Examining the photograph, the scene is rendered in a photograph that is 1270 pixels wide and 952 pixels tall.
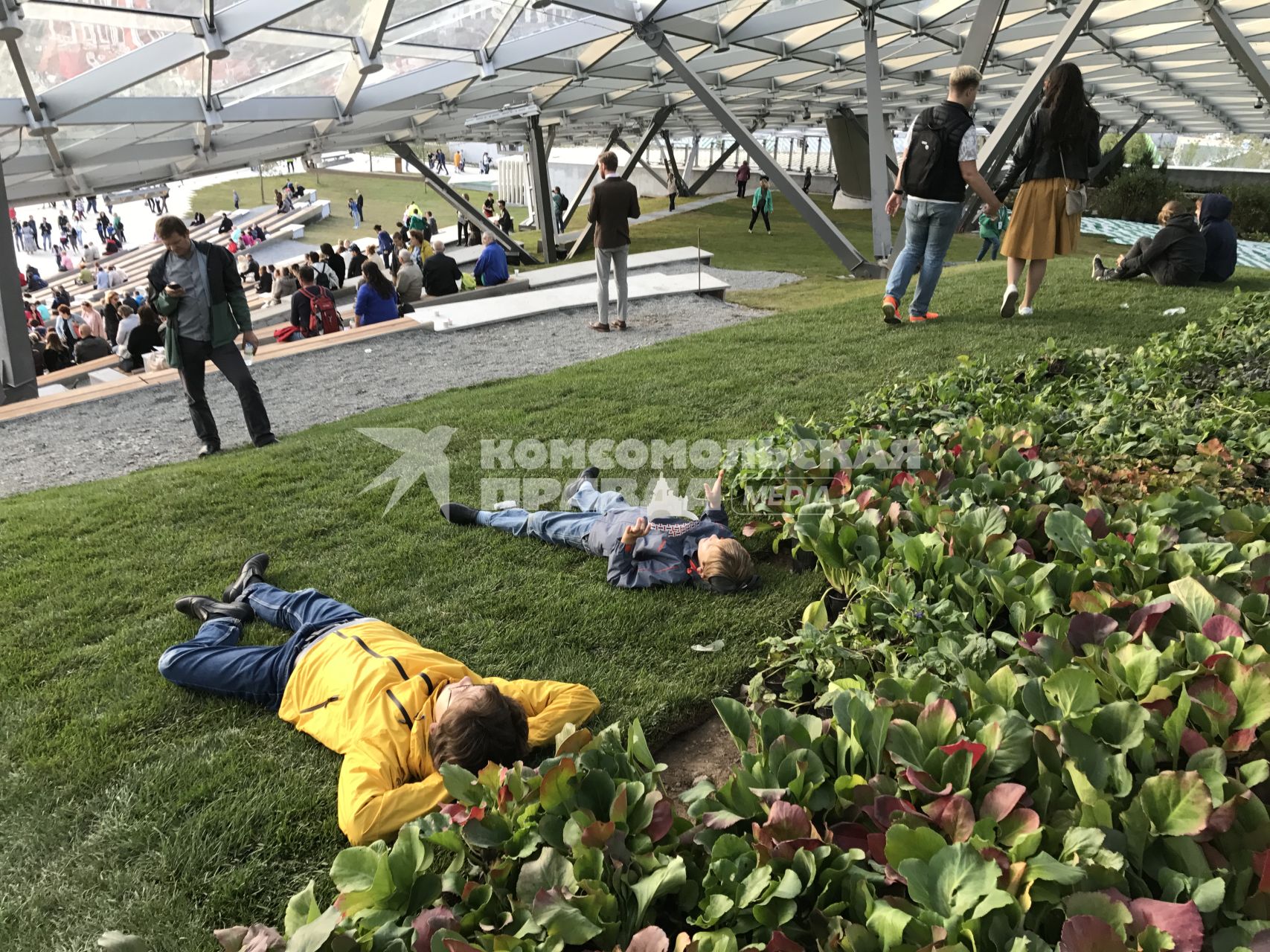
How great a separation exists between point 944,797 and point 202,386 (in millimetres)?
6297

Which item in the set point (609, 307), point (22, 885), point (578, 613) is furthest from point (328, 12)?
point (22, 885)

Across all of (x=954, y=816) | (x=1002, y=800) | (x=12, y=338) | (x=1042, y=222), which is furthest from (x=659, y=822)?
(x=12, y=338)

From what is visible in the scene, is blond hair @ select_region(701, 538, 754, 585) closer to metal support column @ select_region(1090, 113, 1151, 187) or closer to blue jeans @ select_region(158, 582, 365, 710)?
blue jeans @ select_region(158, 582, 365, 710)

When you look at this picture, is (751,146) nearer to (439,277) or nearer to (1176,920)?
(439,277)

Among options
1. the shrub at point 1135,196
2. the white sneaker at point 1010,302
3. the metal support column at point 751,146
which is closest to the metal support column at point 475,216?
the metal support column at point 751,146

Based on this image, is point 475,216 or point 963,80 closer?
point 963,80

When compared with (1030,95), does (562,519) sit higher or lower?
lower

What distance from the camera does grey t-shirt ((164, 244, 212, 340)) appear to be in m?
5.98

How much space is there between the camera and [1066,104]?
20.3 ft

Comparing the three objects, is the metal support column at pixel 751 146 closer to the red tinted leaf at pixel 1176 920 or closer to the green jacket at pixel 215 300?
the green jacket at pixel 215 300

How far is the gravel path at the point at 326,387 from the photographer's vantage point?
6789 mm

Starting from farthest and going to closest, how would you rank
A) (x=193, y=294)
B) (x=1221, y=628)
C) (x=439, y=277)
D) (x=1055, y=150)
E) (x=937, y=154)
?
(x=439, y=277), (x=1055, y=150), (x=937, y=154), (x=193, y=294), (x=1221, y=628)

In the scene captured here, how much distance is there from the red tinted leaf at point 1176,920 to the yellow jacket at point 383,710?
1.76 m

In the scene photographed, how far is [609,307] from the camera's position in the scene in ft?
34.7
